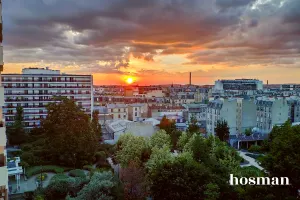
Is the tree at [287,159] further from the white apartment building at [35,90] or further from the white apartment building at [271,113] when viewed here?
the white apartment building at [35,90]

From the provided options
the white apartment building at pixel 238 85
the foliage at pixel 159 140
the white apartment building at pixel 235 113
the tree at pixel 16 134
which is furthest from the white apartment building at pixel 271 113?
the white apartment building at pixel 238 85

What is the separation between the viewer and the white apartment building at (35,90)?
47438mm

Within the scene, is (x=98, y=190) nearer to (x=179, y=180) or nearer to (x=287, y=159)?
(x=179, y=180)

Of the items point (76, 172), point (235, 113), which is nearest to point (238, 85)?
point (235, 113)

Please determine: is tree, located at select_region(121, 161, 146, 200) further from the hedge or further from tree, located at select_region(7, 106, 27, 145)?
tree, located at select_region(7, 106, 27, 145)

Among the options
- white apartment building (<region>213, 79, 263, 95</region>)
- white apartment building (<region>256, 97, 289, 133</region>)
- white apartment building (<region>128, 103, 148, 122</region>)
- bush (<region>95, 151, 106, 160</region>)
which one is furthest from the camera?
white apartment building (<region>213, 79, 263, 95</region>)

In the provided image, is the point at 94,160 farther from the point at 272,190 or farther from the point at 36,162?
the point at 272,190

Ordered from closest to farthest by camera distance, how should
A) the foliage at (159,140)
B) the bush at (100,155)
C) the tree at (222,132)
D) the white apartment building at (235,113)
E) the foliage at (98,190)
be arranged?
the foliage at (98,190), the foliage at (159,140), the bush at (100,155), the tree at (222,132), the white apartment building at (235,113)

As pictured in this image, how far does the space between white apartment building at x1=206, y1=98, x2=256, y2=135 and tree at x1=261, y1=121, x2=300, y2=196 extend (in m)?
30.9

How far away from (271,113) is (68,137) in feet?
105

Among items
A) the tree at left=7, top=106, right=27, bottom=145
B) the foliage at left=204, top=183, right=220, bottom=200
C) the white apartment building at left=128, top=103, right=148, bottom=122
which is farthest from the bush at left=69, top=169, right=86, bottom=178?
the white apartment building at left=128, top=103, right=148, bottom=122

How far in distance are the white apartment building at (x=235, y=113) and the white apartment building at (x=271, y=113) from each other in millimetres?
1438

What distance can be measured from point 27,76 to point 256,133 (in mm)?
37909

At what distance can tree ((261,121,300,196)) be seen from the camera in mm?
14931
